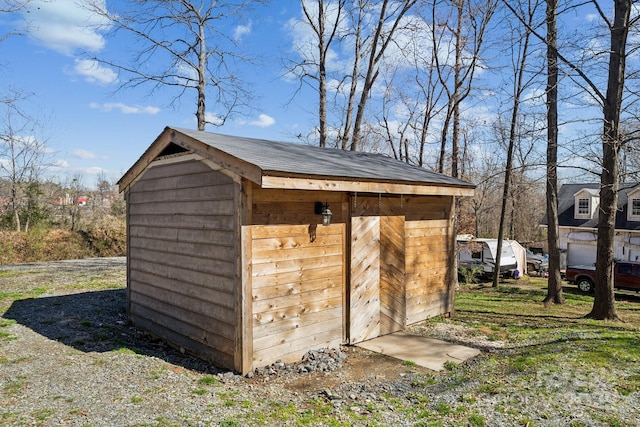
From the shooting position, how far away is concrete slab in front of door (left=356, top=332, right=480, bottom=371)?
551 centimetres

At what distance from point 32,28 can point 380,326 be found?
9824 millimetres

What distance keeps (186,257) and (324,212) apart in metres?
2.11

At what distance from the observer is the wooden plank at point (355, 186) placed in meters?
4.60

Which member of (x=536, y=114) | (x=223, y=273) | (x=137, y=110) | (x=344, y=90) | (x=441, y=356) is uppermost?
(x=344, y=90)

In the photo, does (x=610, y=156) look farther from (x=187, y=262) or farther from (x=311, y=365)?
(x=187, y=262)

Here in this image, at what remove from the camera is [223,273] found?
5051 millimetres

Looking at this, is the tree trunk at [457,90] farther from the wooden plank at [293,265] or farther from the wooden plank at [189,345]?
the wooden plank at [189,345]

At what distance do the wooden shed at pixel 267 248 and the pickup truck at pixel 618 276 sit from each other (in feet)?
32.4

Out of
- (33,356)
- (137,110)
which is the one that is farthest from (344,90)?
(33,356)

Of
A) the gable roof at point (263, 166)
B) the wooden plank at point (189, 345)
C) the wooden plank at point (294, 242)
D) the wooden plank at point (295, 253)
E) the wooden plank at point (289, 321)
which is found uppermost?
the gable roof at point (263, 166)

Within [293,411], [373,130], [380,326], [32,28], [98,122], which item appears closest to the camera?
[293,411]

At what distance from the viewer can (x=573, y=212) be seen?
24.2m

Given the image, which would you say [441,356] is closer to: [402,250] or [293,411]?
[402,250]

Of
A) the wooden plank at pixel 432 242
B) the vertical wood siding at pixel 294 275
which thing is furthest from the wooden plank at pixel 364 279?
the wooden plank at pixel 432 242
